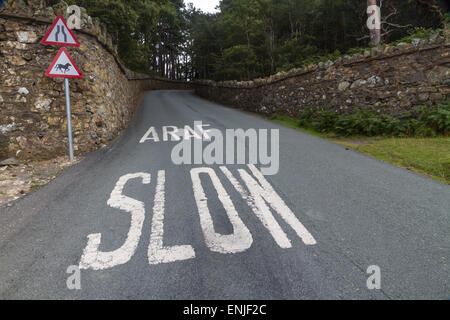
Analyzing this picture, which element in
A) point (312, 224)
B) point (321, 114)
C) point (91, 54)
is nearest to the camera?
point (312, 224)

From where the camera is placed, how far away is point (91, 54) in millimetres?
7363

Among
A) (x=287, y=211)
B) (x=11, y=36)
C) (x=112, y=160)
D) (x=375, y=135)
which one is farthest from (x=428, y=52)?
(x=11, y=36)

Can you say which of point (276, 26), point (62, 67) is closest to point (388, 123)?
point (62, 67)

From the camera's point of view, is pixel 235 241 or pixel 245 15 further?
pixel 245 15

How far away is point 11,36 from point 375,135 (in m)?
9.93

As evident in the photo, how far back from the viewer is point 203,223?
3248 millimetres

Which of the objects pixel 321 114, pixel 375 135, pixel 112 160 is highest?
pixel 321 114

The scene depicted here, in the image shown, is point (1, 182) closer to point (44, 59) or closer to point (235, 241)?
point (44, 59)

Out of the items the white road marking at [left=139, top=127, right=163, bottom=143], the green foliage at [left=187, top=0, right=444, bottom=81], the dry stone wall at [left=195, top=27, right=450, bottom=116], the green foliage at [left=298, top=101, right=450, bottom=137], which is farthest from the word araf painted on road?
the green foliage at [left=187, top=0, right=444, bottom=81]

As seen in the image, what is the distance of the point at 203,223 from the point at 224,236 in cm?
39

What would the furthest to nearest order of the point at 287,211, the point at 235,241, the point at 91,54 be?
the point at 91,54 → the point at 287,211 → the point at 235,241

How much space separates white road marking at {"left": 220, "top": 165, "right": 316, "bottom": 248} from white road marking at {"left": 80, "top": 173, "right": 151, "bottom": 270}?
1495 mm

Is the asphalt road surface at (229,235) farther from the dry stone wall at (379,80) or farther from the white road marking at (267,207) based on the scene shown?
the dry stone wall at (379,80)

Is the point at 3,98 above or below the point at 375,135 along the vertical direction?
above
